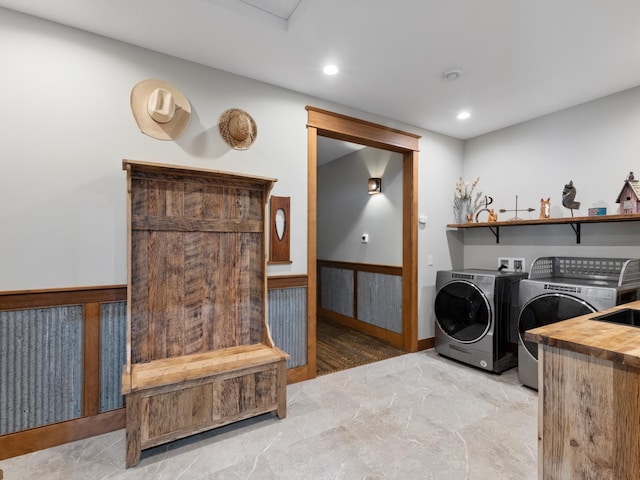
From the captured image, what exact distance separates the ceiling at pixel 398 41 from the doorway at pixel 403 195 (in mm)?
268

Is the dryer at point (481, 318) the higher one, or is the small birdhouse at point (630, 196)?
the small birdhouse at point (630, 196)

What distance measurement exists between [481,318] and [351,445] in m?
1.72

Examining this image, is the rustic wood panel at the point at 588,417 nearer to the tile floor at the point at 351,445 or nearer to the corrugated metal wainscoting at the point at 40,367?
the tile floor at the point at 351,445

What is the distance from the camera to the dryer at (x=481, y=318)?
2.87m

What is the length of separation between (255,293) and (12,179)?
5.10 feet

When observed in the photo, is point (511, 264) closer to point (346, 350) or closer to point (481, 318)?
point (481, 318)

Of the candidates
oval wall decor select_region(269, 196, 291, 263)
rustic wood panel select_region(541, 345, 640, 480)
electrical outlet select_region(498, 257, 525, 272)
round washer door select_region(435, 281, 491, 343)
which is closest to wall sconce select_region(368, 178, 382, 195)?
round washer door select_region(435, 281, 491, 343)

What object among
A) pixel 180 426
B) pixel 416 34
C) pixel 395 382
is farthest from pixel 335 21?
pixel 395 382

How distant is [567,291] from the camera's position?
7.90 feet

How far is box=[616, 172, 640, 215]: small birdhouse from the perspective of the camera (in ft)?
7.91

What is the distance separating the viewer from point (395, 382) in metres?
2.71

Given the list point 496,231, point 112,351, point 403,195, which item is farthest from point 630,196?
point 112,351

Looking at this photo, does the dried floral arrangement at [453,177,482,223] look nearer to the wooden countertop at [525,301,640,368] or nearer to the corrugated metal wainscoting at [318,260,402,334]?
the corrugated metal wainscoting at [318,260,402,334]

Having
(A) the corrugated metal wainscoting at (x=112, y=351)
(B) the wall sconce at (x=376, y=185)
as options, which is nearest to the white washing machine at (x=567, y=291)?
(B) the wall sconce at (x=376, y=185)
